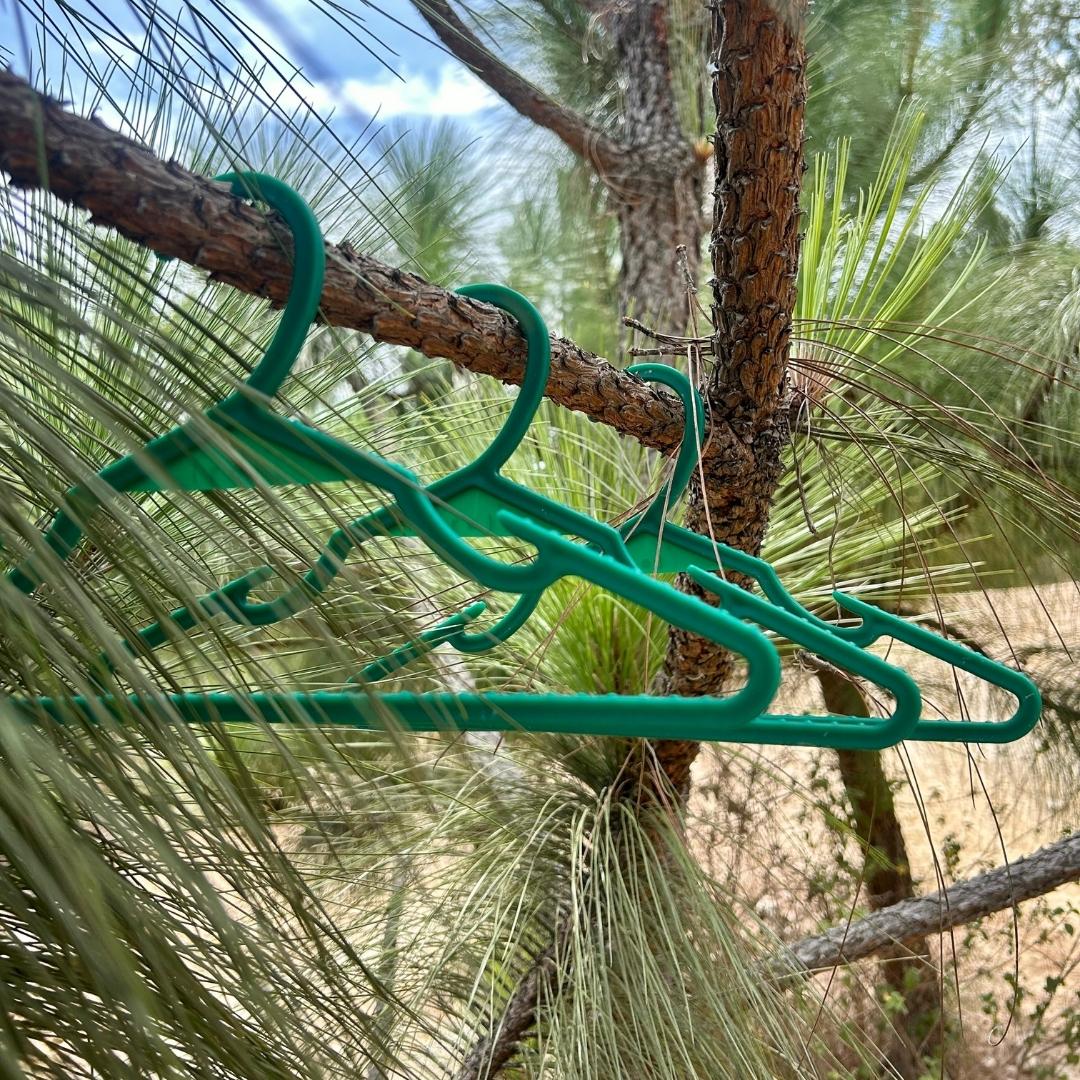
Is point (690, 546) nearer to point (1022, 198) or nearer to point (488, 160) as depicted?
point (1022, 198)

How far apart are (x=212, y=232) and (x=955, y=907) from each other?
782mm

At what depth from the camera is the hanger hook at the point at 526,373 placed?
0.93ft

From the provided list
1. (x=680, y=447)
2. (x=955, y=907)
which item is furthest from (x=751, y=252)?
(x=955, y=907)

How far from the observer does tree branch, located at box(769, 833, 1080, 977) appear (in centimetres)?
80

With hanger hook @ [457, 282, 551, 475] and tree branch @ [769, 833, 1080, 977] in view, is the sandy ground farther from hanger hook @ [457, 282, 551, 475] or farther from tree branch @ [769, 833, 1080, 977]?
hanger hook @ [457, 282, 551, 475]

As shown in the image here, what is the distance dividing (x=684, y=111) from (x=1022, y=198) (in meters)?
0.45

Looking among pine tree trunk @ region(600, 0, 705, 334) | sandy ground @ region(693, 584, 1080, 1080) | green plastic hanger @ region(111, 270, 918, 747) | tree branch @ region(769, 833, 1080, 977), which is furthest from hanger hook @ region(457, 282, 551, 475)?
pine tree trunk @ region(600, 0, 705, 334)

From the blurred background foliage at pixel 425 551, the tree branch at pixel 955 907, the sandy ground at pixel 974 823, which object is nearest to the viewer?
the blurred background foliage at pixel 425 551

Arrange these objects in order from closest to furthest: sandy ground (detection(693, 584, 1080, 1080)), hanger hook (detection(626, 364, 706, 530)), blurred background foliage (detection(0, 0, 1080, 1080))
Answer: blurred background foliage (detection(0, 0, 1080, 1080)), hanger hook (detection(626, 364, 706, 530)), sandy ground (detection(693, 584, 1080, 1080))

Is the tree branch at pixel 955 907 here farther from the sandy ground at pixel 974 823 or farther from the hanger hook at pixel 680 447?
the hanger hook at pixel 680 447

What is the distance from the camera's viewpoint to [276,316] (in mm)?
568

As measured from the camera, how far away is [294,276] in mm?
238

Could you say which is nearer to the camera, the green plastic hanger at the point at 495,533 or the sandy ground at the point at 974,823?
the green plastic hanger at the point at 495,533

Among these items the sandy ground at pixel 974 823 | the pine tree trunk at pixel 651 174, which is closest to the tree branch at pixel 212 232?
the sandy ground at pixel 974 823
